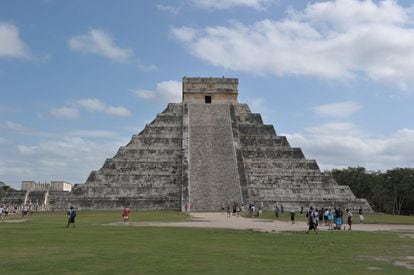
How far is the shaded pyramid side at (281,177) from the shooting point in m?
32.2

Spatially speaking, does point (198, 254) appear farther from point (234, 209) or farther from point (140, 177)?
point (140, 177)

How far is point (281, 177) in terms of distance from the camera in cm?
3409

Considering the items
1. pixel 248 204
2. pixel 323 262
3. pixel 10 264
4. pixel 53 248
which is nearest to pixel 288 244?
pixel 323 262

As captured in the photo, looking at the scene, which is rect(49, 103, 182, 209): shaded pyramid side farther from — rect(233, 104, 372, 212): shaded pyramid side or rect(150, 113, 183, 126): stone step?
rect(233, 104, 372, 212): shaded pyramid side

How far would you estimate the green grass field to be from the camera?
28.8 ft

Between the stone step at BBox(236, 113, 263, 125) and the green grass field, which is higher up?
the stone step at BBox(236, 113, 263, 125)

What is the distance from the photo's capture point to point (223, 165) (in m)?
33.3

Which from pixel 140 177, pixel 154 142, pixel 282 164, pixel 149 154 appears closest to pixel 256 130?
pixel 282 164

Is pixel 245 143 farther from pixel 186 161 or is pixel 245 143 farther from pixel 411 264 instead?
pixel 411 264

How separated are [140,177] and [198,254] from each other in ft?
76.3

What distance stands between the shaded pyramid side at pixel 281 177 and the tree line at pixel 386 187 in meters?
20.6

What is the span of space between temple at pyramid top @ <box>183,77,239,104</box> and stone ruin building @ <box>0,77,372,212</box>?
2.50 feet

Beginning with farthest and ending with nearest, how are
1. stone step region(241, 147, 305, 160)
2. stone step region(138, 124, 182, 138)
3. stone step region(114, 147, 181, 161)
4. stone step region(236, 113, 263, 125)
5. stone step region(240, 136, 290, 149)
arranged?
1. stone step region(236, 113, 263, 125)
2. stone step region(138, 124, 182, 138)
3. stone step region(240, 136, 290, 149)
4. stone step region(241, 147, 305, 160)
5. stone step region(114, 147, 181, 161)

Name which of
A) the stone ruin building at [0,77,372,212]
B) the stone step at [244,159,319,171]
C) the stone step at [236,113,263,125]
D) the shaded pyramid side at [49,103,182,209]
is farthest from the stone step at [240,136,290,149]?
the shaded pyramid side at [49,103,182,209]
